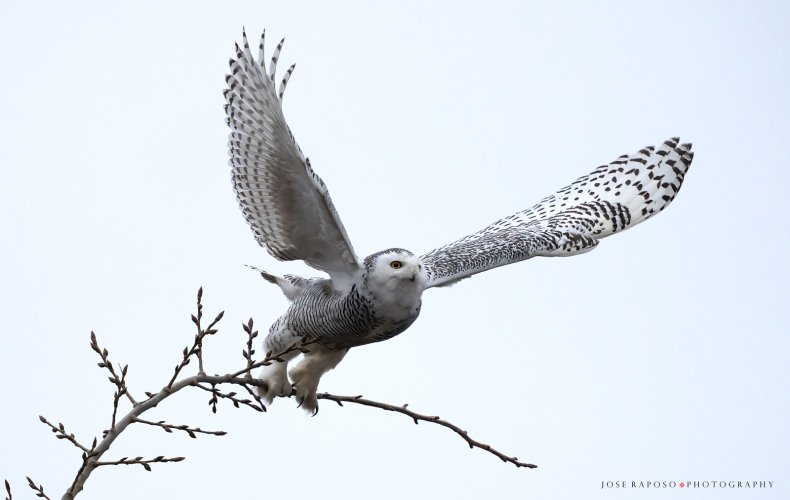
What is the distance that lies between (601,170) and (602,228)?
105 cm

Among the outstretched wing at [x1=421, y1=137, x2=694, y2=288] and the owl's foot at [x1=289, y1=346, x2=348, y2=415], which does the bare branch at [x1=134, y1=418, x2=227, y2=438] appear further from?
the outstretched wing at [x1=421, y1=137, x2=694, y2=288]

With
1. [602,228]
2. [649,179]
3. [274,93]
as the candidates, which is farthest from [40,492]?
[649,179]

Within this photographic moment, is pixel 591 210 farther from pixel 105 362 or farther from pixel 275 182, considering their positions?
pixel 105 362

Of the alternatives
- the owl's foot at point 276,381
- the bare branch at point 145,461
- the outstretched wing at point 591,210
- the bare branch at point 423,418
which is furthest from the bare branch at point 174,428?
the outstretched wing at point 591,210

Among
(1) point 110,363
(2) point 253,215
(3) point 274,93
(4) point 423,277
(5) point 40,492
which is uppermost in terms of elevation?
(3) point 274,93

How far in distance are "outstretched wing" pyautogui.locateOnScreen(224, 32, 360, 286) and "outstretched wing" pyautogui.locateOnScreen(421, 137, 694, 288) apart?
1.54m

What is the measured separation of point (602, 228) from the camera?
885 centimetres

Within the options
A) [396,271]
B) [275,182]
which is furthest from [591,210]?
[275,182]

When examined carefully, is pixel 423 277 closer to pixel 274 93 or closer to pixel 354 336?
pixel 354 336

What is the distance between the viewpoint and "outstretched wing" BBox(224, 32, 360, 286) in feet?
18.3

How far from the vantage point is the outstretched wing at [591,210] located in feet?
26.5

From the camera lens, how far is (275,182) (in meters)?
Result: 5.95

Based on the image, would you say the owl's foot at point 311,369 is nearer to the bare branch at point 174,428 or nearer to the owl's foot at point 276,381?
the owl's foot at point 276,381

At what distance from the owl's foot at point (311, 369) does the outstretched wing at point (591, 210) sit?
1.40 meters
